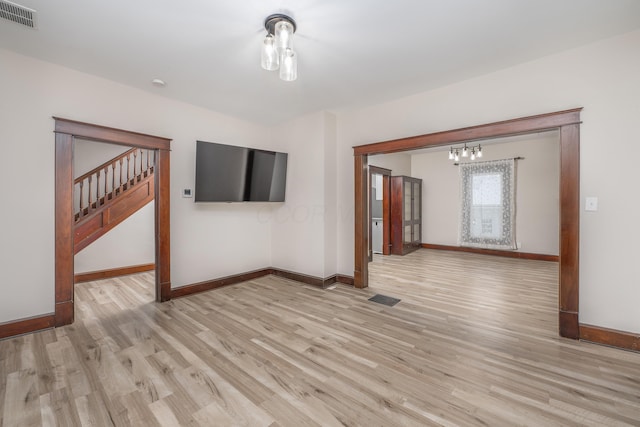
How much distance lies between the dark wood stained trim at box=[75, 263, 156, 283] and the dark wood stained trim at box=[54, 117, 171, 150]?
2287 mm

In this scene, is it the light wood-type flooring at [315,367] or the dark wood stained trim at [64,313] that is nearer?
the light wood-type flooring at [315,367]

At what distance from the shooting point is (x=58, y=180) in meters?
2.74

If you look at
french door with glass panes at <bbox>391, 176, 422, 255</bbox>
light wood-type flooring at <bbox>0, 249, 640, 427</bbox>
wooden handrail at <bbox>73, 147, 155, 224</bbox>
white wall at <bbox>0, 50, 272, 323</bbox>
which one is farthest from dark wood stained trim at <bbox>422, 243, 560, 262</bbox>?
wooden handrail at <bbox>73, 147, 155, 224</bbox>

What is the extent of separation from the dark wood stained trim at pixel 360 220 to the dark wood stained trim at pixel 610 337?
7.70 feet

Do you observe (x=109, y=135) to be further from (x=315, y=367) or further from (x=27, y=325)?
(x=315, y=367)

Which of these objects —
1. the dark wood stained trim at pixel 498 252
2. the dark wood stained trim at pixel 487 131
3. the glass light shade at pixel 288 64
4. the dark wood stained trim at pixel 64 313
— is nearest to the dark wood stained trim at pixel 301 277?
the dark wood stained trim at pixel 487 131

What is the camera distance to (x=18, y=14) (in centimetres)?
199

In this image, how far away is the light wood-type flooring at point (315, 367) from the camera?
162 centimetres

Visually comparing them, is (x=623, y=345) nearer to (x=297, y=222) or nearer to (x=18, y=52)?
(x=297, y=222)

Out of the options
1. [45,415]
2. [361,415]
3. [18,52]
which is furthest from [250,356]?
[18,52]

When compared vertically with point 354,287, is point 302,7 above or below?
above

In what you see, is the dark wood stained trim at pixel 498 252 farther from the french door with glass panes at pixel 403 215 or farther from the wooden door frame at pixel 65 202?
the wooden door frame at pixel 65 202

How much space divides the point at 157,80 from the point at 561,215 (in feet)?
14.3

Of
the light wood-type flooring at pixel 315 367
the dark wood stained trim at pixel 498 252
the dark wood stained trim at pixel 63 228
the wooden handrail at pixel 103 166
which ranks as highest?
the wooden handrail at pixel 103 166
